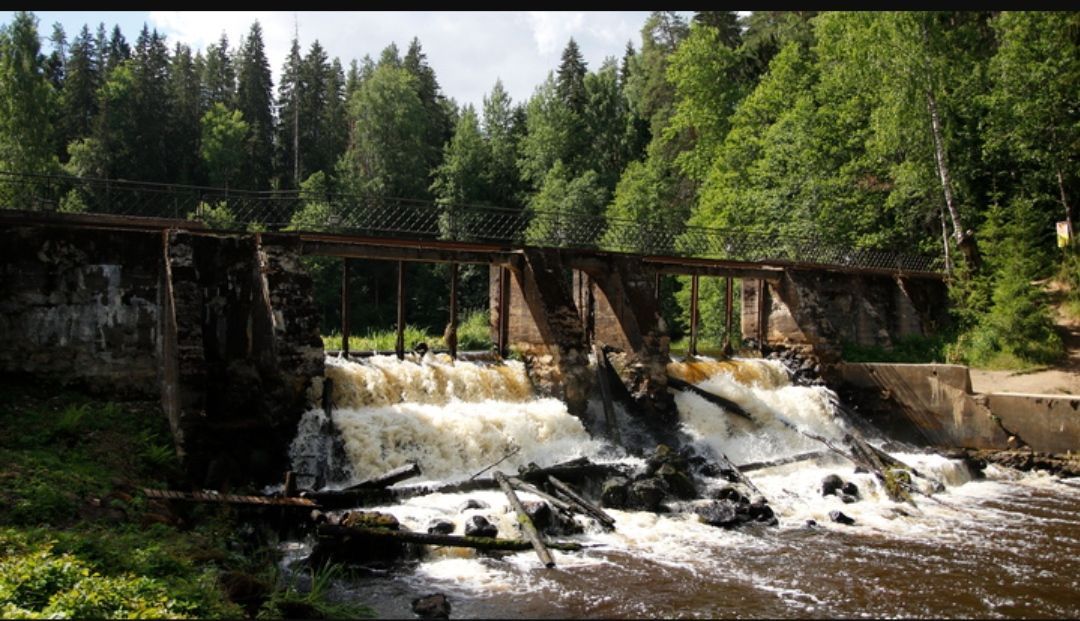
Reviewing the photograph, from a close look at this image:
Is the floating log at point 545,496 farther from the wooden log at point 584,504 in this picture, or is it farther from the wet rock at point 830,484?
the wet rock at point 830,484

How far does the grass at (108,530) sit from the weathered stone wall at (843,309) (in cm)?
1385

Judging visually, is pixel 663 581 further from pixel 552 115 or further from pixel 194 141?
pixel 194 141

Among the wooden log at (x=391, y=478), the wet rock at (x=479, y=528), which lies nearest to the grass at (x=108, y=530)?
the wooden log at (x=391, y=478)

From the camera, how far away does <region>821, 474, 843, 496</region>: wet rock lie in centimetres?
1228

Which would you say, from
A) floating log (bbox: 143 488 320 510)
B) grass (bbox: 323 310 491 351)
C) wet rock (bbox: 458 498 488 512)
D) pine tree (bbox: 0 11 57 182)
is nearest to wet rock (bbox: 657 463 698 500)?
wet rock (bbox: 458 498 488 512)

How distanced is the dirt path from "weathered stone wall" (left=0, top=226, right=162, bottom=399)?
17.0m

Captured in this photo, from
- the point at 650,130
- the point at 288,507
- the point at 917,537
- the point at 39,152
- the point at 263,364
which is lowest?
the point at 917,537

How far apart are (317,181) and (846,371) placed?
32.8m

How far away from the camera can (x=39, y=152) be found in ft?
115

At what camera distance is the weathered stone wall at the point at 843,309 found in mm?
18625

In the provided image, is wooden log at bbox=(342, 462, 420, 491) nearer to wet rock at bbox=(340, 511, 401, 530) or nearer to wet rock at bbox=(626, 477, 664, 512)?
wet rock at bbox=(340, 511, 401, 530)

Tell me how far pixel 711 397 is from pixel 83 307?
11229mm

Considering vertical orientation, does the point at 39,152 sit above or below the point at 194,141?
below

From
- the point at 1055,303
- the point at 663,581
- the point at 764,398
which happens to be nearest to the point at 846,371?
the point at 764,398
